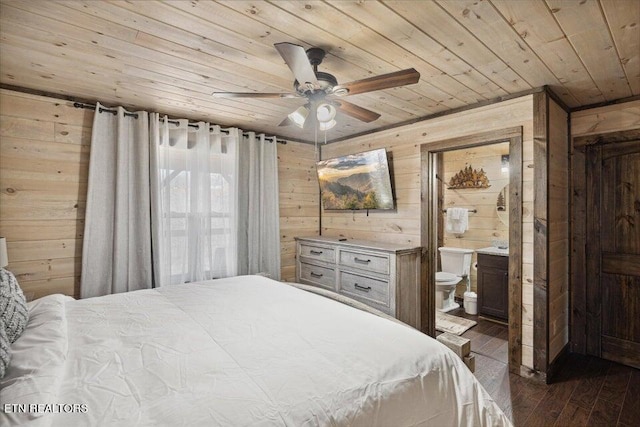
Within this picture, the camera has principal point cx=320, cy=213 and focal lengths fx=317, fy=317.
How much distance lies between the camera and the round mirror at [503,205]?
4.12 metres

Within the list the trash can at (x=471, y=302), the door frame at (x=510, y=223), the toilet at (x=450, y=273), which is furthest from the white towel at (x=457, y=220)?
the door frame at (x=510, y=223)

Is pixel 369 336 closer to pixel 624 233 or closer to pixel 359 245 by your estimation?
pixel 359 245

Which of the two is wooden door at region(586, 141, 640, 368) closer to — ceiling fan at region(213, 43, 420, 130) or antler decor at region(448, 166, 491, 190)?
antler decor at region(448, 166, 491, 190)

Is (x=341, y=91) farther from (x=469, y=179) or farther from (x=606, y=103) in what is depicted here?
(x=469, y=179)

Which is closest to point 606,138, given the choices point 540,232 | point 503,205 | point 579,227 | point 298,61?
point 579,227

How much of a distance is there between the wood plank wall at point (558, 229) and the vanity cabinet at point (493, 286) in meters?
0.70

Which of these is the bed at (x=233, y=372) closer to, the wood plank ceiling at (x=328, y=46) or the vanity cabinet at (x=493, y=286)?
the wood plank ceiling at (x=328, y=46)

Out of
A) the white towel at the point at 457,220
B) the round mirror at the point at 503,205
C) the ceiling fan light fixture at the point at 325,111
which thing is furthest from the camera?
the white towel at the point at 457,220

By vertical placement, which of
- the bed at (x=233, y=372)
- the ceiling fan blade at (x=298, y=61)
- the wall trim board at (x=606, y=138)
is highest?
the ceiling fan blade at (x=298, y=61)

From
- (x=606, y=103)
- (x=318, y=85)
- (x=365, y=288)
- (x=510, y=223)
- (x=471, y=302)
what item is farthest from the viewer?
(x=471, y=302)

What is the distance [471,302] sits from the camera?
4.07 meters

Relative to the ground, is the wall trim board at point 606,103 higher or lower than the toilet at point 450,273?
higher

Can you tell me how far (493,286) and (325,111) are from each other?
3053 millimetres

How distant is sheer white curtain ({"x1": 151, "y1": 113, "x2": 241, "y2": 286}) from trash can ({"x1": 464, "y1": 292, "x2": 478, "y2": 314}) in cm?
295
